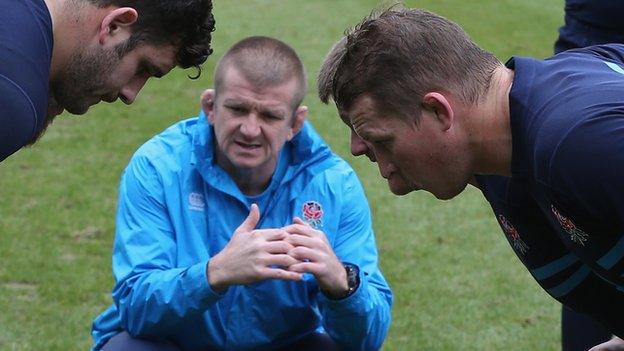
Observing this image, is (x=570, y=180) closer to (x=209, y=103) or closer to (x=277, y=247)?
(x=277, y=247)

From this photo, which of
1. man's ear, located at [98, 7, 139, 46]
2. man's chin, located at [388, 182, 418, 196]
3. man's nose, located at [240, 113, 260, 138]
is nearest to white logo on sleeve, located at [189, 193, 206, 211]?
man's nose, located at [240, 113, 260, 138]

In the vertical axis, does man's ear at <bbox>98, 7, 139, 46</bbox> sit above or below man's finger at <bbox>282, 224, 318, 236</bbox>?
above

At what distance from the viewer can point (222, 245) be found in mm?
4355

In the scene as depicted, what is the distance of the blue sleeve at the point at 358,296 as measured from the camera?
415cm

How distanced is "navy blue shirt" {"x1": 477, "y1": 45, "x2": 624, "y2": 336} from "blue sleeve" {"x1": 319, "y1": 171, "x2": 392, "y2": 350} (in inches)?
39.1

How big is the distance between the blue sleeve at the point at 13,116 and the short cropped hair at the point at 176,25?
0.54 m

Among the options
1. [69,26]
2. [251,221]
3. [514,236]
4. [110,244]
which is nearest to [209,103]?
[251,221]

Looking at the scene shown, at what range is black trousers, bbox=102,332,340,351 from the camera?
421cm

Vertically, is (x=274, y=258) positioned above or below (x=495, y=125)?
below

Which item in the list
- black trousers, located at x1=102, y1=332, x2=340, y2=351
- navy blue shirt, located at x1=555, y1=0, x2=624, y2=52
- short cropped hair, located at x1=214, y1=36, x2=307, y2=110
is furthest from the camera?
navy blue shirt, located at x1=555, y1=0, x2=624, y2=52

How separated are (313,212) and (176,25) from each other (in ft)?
3.98

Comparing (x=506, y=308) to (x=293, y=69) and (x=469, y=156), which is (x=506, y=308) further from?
(x=469, y=156)

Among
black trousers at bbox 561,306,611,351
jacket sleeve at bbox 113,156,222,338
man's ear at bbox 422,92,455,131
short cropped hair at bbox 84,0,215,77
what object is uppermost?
man's ear at bbox 422,92,455,131

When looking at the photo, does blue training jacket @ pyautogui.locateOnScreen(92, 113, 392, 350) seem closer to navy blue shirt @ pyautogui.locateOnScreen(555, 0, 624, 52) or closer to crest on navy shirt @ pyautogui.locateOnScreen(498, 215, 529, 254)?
crest on navy shirt @ pyautogui.locateOnScreen(498, 215, 529, 254)
